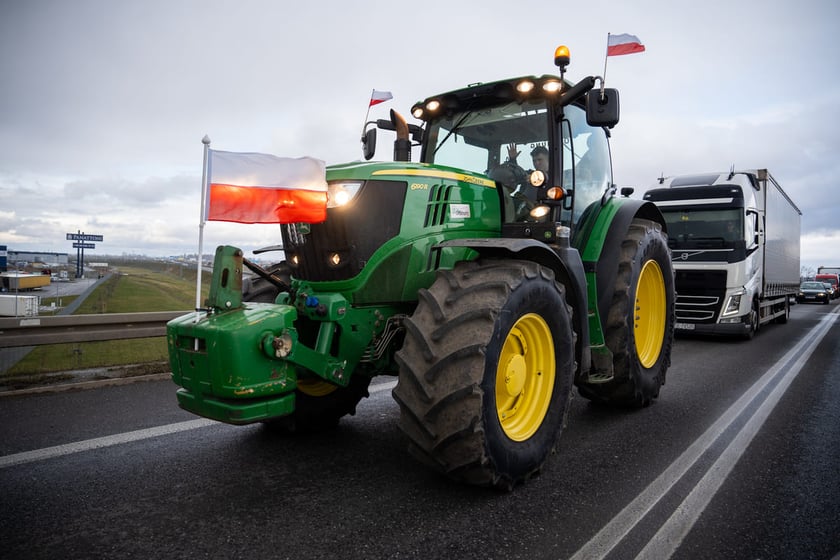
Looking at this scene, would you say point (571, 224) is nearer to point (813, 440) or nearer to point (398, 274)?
point (398, 274)

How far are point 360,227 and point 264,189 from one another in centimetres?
63

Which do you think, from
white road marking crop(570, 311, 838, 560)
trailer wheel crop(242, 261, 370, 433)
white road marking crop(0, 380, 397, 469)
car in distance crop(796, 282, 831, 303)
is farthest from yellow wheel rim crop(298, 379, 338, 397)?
car in distance crop(796, 282, 831, 303)

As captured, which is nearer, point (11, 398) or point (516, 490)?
point (516, 490)

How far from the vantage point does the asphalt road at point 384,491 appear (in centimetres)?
248

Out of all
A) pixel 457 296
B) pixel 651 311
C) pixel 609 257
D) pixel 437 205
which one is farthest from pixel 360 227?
pixel 651 311

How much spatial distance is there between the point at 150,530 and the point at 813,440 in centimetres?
470

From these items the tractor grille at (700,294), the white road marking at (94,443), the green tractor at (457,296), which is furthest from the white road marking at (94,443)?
the tractor grille at (700,294)

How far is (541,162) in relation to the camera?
4.23 m

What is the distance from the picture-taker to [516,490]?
3.09 m

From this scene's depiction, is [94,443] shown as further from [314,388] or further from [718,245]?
[718,245]

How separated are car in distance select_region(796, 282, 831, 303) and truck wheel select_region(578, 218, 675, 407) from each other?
116 ft

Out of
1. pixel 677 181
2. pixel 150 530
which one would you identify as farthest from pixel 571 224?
pixel 677 181

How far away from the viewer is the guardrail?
5461 millimetres

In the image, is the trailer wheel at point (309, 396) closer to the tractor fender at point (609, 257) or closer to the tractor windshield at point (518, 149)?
the tractor windshield at point (518, 149)
